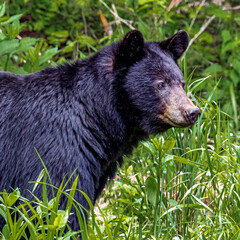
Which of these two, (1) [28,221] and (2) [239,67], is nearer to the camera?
(1) [28,221]

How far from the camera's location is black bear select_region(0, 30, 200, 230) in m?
3.23

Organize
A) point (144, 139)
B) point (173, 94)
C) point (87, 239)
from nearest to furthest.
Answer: point (87, 239) < point (173, 94) < point (144, 139)

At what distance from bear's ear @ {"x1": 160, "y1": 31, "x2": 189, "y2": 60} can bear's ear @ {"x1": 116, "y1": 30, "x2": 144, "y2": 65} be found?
293mm

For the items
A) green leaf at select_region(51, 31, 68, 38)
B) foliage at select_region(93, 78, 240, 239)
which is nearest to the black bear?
foliage at select_region(93, 78, 240, 239)

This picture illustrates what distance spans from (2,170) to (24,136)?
11.4 inches

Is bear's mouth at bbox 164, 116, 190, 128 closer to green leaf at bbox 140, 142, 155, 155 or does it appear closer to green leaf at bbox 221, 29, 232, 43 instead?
green leaf at bbox 140, 142, 155, 155

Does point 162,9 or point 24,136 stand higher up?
point 162,9

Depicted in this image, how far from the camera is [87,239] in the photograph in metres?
2.56

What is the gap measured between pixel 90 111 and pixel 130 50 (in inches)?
21.7

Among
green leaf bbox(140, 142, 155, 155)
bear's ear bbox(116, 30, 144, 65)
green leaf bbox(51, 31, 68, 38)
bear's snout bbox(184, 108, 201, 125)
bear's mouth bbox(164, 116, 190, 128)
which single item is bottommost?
green leaf bbox(51, 31, 68, 38)

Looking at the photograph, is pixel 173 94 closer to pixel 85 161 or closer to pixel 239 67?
pixel 85 161

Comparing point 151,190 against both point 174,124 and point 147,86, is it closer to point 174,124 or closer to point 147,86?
point 174,124

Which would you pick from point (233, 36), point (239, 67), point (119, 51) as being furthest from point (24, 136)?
point (233, 36)

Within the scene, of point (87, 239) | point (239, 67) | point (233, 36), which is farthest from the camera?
point (233, 36)
